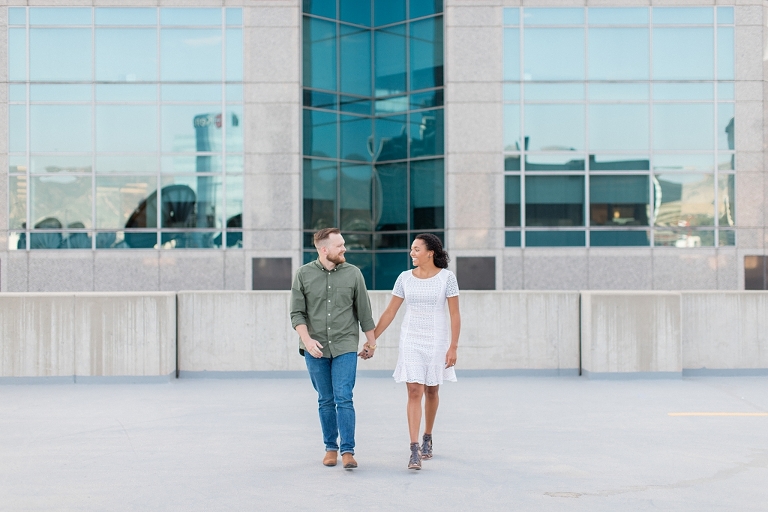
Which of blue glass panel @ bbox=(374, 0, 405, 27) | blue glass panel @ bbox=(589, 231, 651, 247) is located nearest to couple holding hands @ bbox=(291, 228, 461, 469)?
blue glass panel @ bbox=(589, 231, 651, 247)

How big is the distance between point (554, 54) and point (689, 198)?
16.9ft

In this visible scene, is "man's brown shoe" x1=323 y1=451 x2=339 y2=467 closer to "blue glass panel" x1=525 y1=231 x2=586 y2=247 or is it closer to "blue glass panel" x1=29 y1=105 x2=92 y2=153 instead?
"blue glass panel" x1=525 y1=231 x2=586 y2=247

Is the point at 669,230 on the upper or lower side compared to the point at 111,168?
lower

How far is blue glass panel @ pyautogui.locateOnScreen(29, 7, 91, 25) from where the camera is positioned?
75.4ft

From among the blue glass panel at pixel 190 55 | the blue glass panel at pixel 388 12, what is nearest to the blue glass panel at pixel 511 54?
the blue glass panel at pixel 388 12

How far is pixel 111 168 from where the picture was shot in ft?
75.8

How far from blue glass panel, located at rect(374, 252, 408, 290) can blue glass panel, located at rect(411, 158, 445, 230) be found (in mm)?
1073

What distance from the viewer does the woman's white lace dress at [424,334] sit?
6570mm

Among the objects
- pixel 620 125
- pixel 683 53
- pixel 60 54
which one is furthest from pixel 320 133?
pixel 683 53

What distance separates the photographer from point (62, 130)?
23.1m

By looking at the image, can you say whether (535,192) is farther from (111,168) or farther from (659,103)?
(111,168)

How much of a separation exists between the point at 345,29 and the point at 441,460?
1999cm

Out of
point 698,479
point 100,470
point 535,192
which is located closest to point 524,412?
point 698,479

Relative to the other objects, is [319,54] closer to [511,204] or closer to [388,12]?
[388,12]
